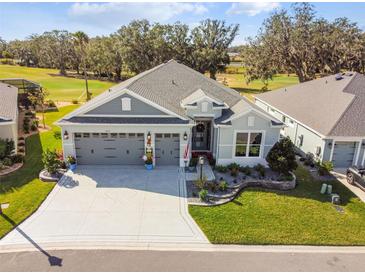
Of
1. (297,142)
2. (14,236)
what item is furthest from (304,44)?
(14,236)

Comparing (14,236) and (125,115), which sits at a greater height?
(125,115)

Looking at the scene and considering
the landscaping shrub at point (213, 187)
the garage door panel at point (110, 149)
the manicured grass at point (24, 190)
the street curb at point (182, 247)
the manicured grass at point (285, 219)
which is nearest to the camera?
the street curb at point (182, 247)

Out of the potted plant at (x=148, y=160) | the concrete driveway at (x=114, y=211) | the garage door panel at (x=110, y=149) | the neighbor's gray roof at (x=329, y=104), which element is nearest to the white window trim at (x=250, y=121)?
the neighbor's gray roof at (x=329, y=104)

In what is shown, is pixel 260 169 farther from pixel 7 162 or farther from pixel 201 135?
pixel 7 162

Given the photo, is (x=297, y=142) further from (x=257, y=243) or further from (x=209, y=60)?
(x=209, y=60)

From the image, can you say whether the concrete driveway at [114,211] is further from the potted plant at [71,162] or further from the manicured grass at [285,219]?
the manicured grass at [285,219]
